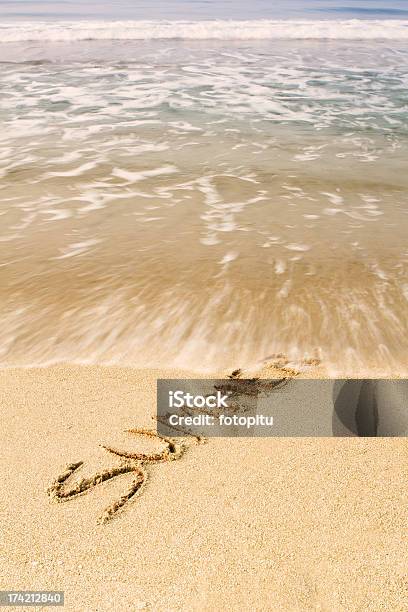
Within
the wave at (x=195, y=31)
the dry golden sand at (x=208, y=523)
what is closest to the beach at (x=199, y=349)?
the dry golden sand at (x=208, y=523)

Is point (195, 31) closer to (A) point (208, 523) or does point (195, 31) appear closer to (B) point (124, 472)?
(B) point (124, 472)

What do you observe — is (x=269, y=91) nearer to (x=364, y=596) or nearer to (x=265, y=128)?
(x=265, y=128)

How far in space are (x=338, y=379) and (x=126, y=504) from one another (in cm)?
133

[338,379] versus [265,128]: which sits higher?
[265,128]

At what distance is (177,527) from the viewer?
1853mm

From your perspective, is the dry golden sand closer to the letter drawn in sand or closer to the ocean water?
the letter drawn in sand

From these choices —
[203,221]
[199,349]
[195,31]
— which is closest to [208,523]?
[199,349]

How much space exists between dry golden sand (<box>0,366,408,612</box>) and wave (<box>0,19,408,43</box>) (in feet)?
70.4

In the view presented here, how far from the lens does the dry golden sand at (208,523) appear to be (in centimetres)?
165

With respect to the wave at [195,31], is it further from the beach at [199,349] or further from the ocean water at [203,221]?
the beach at [199,349]

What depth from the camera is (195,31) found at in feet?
73.4

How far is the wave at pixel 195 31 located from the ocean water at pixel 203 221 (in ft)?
35.1

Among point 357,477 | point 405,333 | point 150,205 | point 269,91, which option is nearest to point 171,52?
point 269,91

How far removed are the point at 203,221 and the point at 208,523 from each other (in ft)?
11.3
